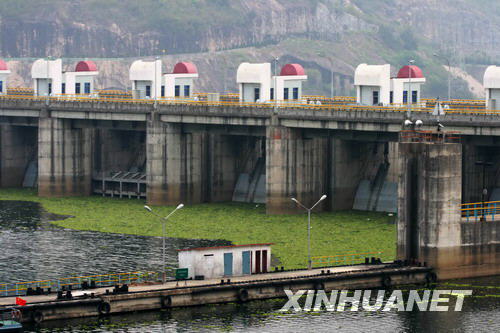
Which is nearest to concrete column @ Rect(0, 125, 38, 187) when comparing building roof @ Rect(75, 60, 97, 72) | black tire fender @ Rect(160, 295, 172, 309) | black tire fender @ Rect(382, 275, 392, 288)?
building roof @ Rect(75, 60, 97, 72)

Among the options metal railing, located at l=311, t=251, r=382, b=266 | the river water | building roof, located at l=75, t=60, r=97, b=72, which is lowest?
the river water

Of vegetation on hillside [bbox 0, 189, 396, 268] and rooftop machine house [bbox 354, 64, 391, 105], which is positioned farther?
rooftop machine house [bbox 354, 64, 391, 105]

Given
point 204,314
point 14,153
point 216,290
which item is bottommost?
point 204,314

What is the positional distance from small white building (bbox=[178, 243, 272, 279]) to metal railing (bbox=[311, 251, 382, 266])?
32.5ft

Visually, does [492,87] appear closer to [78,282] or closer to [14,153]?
[78,282]

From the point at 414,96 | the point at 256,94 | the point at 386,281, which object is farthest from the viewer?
the point at 256,94

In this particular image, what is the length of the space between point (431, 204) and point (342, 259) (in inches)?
502

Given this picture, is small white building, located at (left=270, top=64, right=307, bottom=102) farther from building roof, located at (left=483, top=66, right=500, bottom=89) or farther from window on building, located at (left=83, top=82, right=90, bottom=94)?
window on building, located at (left=83, top=82, right=90, bottom=94)

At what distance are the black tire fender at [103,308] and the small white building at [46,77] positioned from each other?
96.3 metres

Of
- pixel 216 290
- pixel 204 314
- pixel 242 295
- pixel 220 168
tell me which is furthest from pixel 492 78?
pixel 204 314

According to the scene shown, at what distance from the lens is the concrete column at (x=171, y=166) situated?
159m

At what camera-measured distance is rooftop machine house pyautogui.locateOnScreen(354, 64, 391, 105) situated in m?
160

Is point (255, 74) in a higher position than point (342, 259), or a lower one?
higher

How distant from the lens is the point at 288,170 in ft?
482
